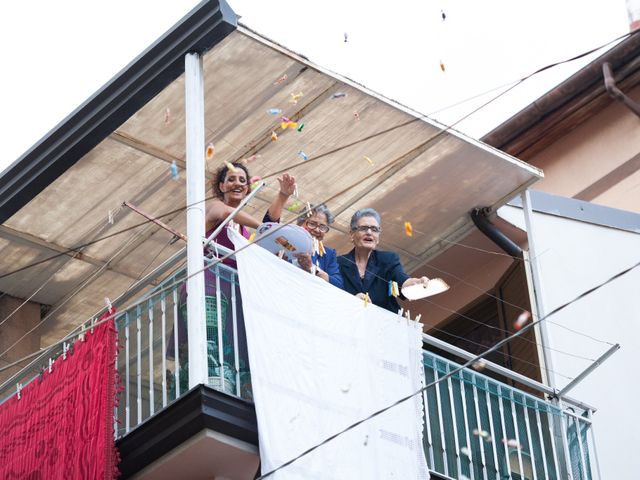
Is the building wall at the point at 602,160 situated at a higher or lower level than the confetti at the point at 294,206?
higher

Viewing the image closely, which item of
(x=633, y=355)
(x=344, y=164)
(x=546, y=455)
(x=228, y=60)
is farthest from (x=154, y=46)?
(x=633, y=355)

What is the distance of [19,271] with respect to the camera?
11.7 m

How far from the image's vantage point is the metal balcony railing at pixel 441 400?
9.08 m

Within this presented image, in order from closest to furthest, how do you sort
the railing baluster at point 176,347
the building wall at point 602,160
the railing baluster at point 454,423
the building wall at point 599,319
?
the railing baluster at point 176,347
the railing baluster at point 454,423
the building wall at point 599,319
the building wall at point 602,160

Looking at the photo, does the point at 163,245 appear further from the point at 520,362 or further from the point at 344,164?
the point at 520,362

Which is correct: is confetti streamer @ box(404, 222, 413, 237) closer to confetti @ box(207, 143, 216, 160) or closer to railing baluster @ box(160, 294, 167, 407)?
confetti @ box(207, 143, 216, 160)

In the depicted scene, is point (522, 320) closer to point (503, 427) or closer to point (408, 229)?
point (408, 229)

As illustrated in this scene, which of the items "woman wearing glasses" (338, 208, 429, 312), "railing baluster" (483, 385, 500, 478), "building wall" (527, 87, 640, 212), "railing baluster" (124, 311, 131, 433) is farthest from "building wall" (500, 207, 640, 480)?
"building wall" (527, 87, 640, 212)

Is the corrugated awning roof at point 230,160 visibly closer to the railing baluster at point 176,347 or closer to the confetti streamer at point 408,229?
the confetti streamer at point 408,229

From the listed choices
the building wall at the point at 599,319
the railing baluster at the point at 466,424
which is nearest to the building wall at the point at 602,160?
the building wall at the point at 599,319

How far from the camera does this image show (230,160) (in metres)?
11.0

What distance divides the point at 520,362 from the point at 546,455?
71.2 inches

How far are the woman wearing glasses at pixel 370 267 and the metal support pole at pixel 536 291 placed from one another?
136 cm

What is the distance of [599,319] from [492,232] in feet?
4.04
